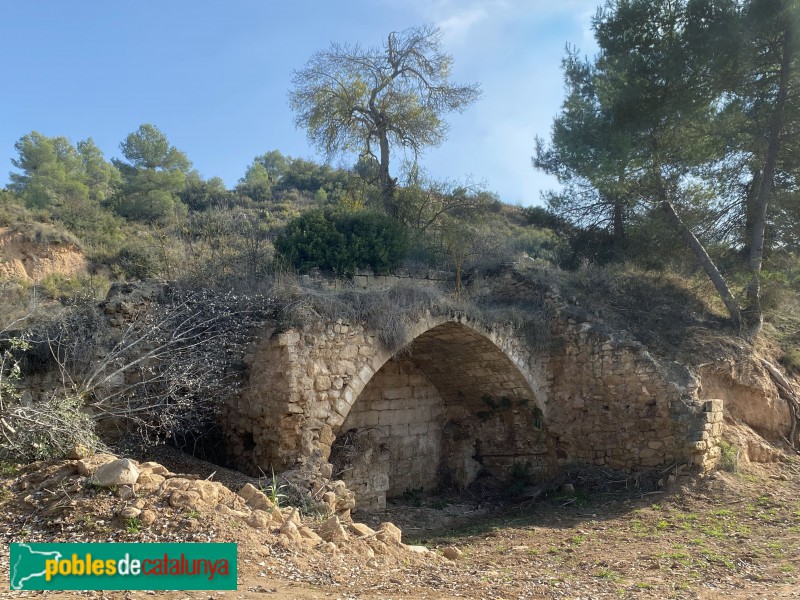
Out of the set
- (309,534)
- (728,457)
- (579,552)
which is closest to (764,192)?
(728,457)

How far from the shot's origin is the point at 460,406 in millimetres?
12172

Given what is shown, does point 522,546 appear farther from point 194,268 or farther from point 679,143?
point 679,143

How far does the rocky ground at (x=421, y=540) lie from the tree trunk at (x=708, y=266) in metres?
4.03

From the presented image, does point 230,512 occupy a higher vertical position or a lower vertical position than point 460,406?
lower

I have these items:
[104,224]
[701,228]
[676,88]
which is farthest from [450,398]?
[104,224]

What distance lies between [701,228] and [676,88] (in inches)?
112

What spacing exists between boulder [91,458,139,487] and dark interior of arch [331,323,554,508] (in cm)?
484

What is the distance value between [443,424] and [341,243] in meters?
3.84

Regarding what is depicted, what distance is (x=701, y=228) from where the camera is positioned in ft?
44.5

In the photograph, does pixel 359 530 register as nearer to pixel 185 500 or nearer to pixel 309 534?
pixel 309 534

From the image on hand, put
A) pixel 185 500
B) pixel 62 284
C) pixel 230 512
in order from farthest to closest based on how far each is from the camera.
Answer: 1. pixel 62 284
2. pixel 230 512
3. pixel 185 500

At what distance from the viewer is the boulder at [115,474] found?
534cm

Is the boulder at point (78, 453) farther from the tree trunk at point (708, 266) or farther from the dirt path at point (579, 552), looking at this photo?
the tree trunk at point (708, 266)

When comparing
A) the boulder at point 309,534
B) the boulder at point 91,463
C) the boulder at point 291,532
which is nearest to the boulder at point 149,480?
the boulder at point 91,463
